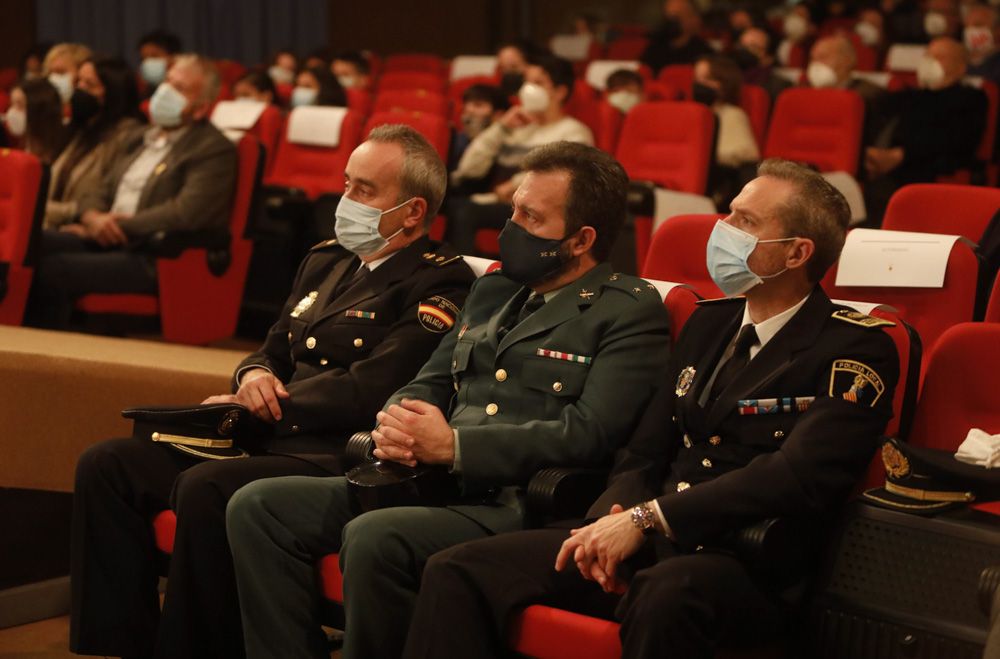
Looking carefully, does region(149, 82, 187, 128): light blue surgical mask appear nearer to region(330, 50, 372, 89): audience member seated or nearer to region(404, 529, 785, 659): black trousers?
region(404, 529, 785, 659): black trousers

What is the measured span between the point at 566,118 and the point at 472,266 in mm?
3077

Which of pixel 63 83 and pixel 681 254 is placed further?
pixel 63 83

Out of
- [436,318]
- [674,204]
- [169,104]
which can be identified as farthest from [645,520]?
[169,104]

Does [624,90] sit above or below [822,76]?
below

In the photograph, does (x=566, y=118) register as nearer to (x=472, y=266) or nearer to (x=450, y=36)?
(x=472, y=266)

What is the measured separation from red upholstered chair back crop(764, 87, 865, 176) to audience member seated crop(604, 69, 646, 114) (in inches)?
36.3

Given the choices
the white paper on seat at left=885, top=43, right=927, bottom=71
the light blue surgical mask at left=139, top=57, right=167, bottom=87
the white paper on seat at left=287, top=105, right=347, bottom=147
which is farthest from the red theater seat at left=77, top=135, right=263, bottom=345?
the white paper on seat at left=885, top=43, right=927, bottom=71

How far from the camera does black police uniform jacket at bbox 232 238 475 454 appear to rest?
2.52 meters

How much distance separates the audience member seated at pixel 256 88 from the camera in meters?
6.89

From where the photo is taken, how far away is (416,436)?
86.8 inches

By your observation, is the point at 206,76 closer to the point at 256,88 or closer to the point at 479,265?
the point at 256,88

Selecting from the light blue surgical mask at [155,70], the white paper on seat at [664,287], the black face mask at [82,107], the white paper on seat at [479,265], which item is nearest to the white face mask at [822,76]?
the black face mask at [82,107]

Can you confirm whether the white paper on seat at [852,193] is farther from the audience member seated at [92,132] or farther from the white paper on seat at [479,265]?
the audience member seated at [92,132]

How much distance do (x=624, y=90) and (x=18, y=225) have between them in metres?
3.36
